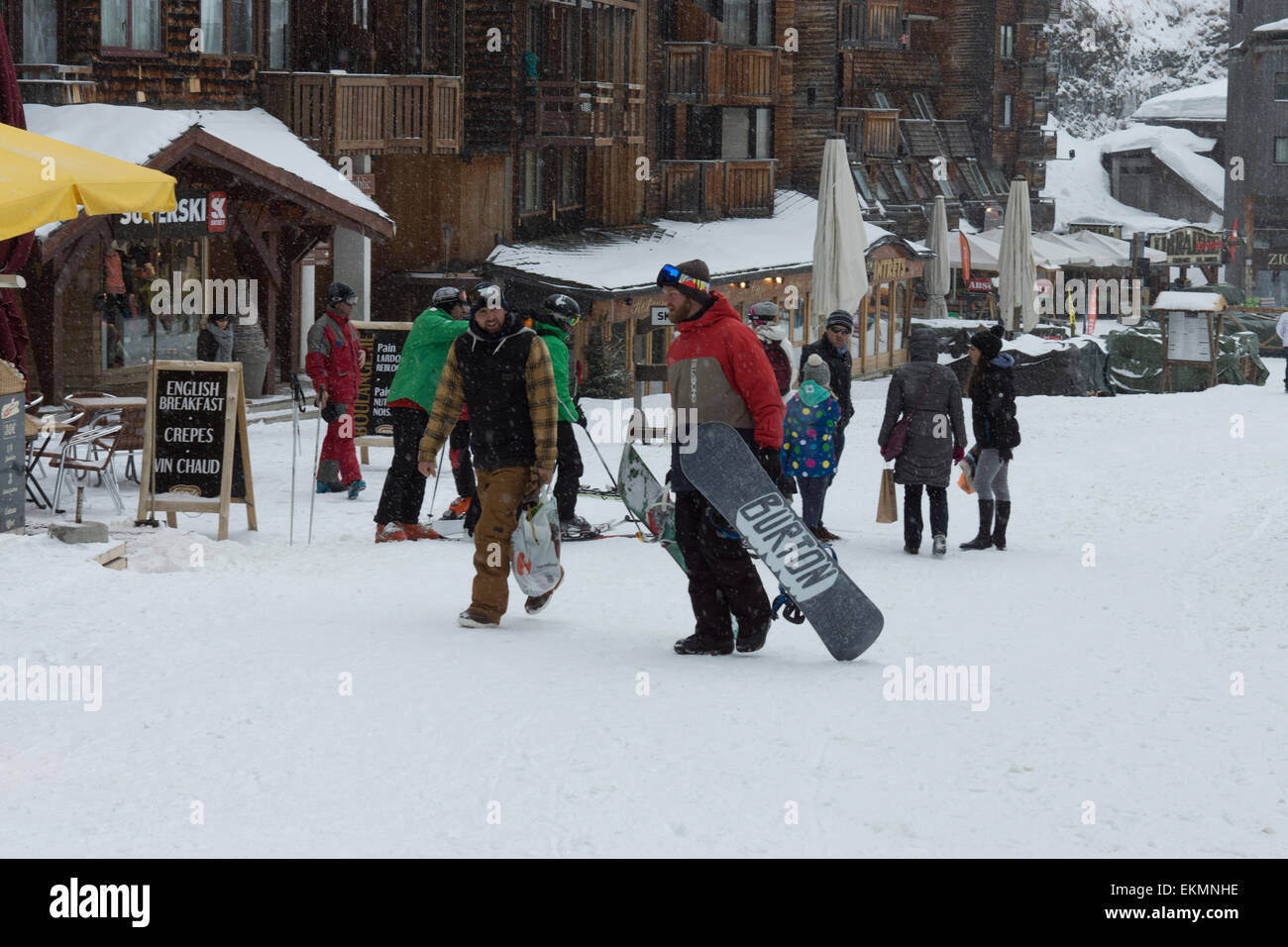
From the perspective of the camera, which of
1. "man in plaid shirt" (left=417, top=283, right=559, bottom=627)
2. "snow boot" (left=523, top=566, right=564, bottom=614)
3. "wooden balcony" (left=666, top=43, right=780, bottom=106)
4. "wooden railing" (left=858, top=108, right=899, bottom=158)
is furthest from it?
"wooden railing" (left=858, top=108, right=899, bottom=158)

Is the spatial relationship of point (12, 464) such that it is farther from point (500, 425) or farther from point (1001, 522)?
point (1001, 522)

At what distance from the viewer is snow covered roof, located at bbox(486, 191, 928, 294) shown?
2766 cm

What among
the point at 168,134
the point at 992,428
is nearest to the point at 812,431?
the point at 992,428

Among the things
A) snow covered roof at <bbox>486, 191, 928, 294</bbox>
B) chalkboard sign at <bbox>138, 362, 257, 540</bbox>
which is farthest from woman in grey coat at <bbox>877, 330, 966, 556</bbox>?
snow covered roof at <bbox>486, 191, 928, 294</bbox>

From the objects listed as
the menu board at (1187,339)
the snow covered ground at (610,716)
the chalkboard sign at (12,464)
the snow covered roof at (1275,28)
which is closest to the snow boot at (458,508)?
the snow covered ground at (610,716)

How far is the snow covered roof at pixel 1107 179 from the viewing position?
73.8 metres

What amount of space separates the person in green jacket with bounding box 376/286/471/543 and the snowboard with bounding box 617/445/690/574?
4.43 ft

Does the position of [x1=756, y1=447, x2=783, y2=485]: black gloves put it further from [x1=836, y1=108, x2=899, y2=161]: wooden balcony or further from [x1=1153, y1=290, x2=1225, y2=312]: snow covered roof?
[x1=836, y1=108, x2=899, y2=161]: wooden balcony

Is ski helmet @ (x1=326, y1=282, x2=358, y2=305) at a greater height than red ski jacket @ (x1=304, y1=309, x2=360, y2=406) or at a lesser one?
greater

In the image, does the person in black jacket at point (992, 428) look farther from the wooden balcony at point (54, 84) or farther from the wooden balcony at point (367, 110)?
the wooden balcony at point (367, 110)

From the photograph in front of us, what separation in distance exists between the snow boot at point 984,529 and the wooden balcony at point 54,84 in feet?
39.2

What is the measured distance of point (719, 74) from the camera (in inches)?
1426

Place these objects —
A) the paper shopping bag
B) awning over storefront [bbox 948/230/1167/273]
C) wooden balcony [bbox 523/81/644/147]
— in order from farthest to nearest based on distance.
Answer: awning over storefront [bbox 948/230/1167/273] → wooden balcony [bbox 523/81/644/147] → the paper shopping bag

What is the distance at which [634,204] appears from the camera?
111 ft
